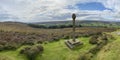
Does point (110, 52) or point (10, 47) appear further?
point (10, 47)

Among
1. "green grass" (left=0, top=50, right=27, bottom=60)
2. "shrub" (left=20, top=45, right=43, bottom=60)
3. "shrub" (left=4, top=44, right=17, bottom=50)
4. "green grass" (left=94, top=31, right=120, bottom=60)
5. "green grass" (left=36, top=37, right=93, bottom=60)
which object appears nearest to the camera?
"green grass" (left=94, top=31, right=120, bottom=60)

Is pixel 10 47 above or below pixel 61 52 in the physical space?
above

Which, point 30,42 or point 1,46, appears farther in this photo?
point 30,42

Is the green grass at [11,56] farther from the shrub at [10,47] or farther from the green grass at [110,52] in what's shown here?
the green grass at [110,52]

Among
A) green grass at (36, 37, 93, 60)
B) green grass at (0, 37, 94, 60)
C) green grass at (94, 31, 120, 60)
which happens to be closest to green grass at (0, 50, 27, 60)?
green grass at (0, 37, 94, 60)

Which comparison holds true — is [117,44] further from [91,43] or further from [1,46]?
[1,46]

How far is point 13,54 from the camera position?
49.1 m

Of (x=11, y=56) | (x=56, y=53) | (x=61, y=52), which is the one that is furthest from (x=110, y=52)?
(x=11, y=56)

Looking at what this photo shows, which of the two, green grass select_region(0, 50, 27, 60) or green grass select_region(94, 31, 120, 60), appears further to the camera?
green grass select_region(0, 50, 27, 60)

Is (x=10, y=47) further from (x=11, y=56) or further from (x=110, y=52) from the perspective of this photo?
(x=110, y=52)

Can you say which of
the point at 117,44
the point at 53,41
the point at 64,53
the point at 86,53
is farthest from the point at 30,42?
the point at 117,44

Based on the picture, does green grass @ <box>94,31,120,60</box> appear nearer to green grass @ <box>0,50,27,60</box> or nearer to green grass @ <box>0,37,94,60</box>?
green grass @ <box>0,37,94,60</box>

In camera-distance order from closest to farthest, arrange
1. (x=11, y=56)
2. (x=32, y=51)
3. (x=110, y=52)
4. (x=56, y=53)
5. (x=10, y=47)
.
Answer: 1. (x=110, y=52)
2. (x=11, y=56)
3. (x=32, y=51)
4. (x=56, y=53)
5. (x=10, y=47)

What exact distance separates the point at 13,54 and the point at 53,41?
11.9m
